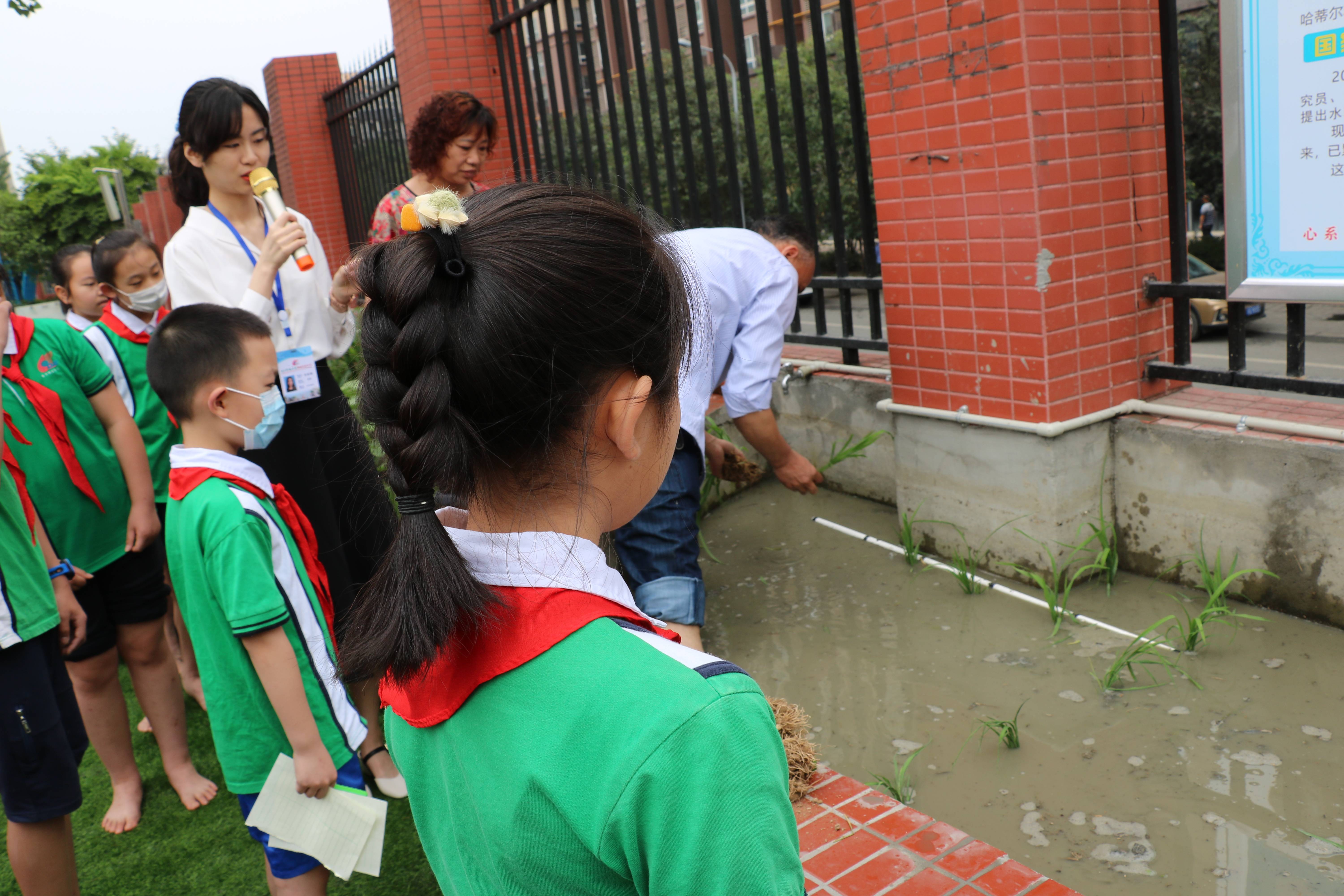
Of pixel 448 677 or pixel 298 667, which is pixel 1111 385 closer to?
pixel 298 667

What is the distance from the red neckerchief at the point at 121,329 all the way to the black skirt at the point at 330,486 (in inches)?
36.3

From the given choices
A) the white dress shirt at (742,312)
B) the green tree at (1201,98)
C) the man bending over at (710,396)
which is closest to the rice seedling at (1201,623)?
the man bending over at (710,396)

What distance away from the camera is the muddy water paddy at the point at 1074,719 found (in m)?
2.28

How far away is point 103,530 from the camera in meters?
3.23

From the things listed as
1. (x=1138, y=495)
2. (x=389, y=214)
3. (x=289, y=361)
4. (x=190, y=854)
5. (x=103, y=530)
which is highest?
(x=389, y=214)

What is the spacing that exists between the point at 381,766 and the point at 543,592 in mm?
2531

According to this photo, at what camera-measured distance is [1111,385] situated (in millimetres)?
3623

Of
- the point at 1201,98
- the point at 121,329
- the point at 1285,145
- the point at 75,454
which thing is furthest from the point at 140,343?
the point at 1201,98

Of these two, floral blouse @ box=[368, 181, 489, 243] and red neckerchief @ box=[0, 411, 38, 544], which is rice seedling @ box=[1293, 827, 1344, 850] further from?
floral blouse @ box=[368, 181, 489, 243]

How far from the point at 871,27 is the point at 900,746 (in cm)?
260

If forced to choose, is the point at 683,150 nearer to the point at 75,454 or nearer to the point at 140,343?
the point at 140,343

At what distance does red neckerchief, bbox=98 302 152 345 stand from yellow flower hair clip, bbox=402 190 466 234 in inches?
133

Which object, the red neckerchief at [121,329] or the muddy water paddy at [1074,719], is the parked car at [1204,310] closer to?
the muddy water paddy at [1074,719]

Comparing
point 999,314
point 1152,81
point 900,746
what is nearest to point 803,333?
point 999,314
